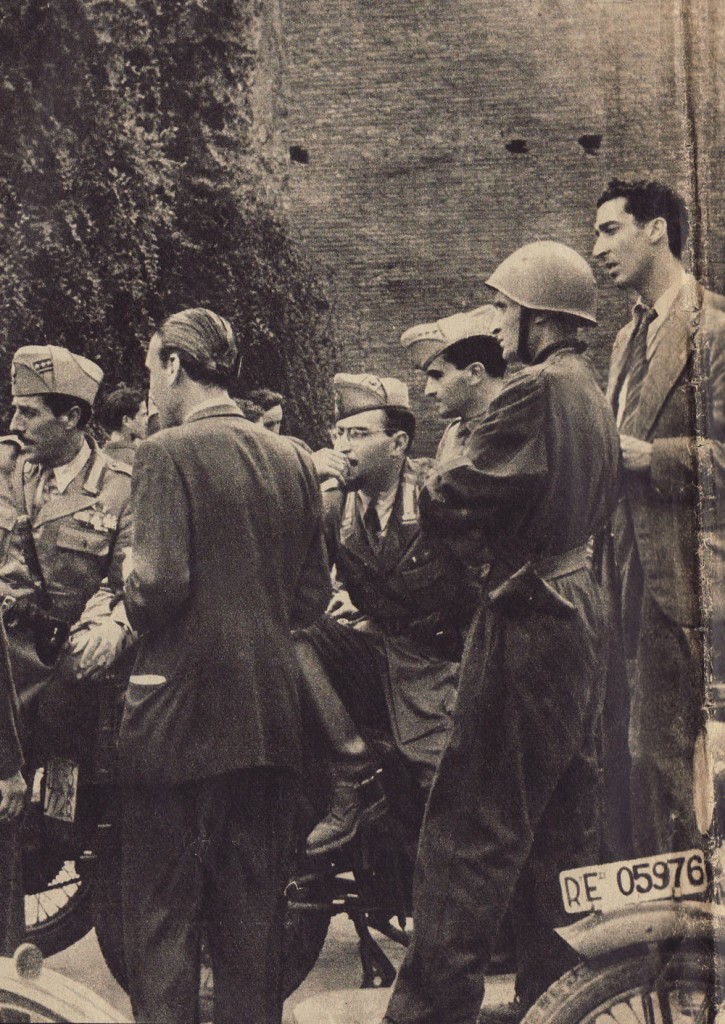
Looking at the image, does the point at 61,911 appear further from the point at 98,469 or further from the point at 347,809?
the point at 98,469

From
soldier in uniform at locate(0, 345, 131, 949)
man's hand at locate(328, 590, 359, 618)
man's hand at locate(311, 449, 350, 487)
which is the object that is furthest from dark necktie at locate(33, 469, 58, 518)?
man's hand at locate(328, 590, 359, 618)

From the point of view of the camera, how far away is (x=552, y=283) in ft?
14.3

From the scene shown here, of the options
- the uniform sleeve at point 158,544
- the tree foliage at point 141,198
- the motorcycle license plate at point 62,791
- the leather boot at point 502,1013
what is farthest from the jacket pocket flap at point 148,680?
the leather boot at point 502,1013

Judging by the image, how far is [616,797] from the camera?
436 cm

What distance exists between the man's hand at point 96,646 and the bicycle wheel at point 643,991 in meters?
1.49

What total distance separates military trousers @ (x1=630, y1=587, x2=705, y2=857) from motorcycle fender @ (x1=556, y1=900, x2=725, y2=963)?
0.19 meters

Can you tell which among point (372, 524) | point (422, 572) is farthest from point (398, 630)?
point (372, 524)

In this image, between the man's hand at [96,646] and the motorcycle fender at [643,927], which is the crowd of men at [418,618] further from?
the motorcycle fender at [643,927]

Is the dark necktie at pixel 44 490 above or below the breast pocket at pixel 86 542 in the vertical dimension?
above

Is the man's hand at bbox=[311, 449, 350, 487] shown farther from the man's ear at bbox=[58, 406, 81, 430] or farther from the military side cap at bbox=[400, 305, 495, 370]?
the man's ear at bbox=[58, 406, 81, 430]

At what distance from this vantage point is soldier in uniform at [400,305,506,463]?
175 inches

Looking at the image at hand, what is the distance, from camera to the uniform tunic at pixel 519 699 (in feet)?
13.9

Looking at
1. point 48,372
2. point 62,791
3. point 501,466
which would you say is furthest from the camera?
point 48,372

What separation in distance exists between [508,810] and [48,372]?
182cm
